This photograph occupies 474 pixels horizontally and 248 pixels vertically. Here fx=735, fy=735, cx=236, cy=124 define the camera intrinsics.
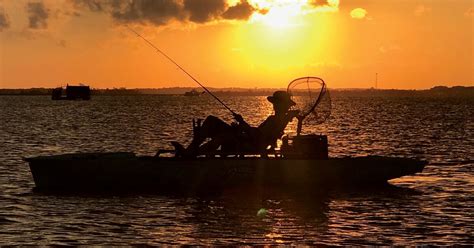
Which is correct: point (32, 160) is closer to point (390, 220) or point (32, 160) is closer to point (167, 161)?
point (167, 161)

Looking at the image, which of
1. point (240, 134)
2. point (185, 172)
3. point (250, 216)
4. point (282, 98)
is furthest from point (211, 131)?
point (250, 216)

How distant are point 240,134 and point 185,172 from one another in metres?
2.03

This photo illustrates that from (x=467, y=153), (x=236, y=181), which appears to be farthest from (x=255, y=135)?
(x=467, y=153)

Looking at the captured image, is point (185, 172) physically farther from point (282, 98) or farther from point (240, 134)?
point (282, 98)

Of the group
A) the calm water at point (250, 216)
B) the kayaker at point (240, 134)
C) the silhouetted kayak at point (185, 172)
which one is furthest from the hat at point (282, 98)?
the calm water at point (250, 216)

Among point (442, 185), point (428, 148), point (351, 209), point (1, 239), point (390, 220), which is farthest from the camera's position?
point (428, 148)

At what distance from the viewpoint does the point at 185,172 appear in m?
22.1

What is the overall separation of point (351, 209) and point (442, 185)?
262 inches

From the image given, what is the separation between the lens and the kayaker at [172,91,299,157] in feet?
71.8

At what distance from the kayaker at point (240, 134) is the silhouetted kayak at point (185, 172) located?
310mm

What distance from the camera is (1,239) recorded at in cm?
1617

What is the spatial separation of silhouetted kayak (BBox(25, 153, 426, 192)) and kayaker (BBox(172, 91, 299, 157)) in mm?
310

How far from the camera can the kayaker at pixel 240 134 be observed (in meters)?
21.9

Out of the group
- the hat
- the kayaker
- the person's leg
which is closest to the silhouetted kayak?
the kayaker
